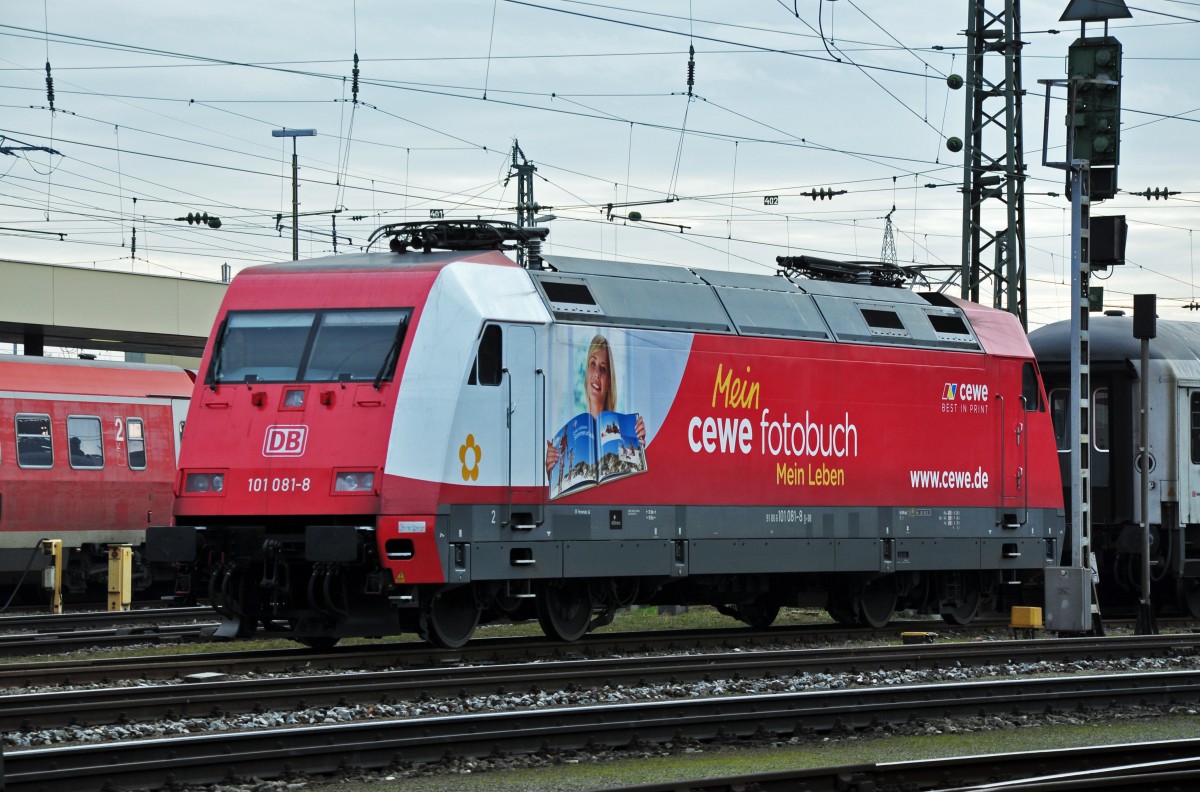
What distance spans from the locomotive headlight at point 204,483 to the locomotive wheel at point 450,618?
7.60ft

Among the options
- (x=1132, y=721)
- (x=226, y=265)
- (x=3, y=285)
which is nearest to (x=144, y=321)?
(x=3, y=285)

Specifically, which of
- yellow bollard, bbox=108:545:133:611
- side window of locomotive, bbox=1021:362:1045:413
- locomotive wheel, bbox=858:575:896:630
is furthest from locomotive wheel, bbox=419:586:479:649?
yellow bollard, bbox=108:545:133:611

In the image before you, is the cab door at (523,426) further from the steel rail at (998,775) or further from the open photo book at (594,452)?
the steel rail at (998,775)

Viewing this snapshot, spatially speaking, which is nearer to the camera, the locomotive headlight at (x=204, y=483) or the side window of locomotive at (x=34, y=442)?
the locomotive headlight at (x=204, y=483)

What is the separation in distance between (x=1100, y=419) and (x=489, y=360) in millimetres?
11477

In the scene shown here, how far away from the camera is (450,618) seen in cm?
1705

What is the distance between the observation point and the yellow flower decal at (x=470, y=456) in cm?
1625

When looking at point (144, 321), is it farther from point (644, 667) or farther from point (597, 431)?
point (644, 667)

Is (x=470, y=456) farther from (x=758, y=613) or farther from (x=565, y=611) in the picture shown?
(x=758, y=613)

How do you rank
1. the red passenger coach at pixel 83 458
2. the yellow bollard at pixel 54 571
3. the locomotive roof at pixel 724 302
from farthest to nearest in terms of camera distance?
1. the red passenger coach at pixel 83 458
2. the yellow bollard at pixel 54 571
3. the locomotive roof at pixel 724 302

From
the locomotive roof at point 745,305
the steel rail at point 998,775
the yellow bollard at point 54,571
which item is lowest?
the steel rail at point 998,775

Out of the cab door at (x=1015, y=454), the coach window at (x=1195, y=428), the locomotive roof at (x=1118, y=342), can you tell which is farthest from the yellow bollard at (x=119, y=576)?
the coach window at (x=1195, y=428)

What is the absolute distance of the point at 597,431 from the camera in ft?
58.2

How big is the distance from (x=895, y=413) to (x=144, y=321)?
2218 centimetres
